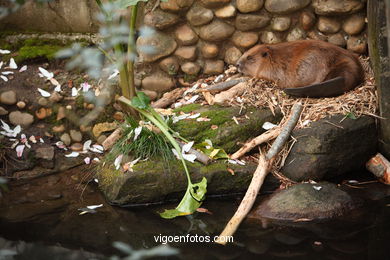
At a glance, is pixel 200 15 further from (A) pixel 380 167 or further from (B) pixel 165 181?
(A) pixel 380 167

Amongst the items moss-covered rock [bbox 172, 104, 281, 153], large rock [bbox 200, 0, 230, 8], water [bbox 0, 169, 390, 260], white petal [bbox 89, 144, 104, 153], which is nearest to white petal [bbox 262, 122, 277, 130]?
moss-covered rock [bbox 172, 104, 281, 153]

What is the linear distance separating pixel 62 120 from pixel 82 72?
58 centimetres

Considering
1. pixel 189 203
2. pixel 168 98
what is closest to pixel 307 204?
pixel 189 203

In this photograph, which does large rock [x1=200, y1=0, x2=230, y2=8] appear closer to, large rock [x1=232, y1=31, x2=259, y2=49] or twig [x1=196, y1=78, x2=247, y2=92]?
large rock [x1=232, y1=31, x2=259, y2=49]

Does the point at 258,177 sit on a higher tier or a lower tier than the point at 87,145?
higher

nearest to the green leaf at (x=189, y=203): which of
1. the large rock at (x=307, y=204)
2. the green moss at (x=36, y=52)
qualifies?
the large rock at (x=307, y=204)

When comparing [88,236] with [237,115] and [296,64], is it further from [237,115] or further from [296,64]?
[296,64]

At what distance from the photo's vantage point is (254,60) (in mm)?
4484

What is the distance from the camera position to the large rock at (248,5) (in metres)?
4.56

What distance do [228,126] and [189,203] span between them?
0.87 metres

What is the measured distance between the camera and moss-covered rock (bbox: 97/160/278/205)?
3.68m

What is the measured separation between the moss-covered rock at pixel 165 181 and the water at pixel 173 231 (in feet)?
0.31

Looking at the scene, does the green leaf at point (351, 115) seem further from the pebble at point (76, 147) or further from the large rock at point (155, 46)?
the pebble at point (76, 147)

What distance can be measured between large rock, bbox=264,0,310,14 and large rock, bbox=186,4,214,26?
0.56 m
